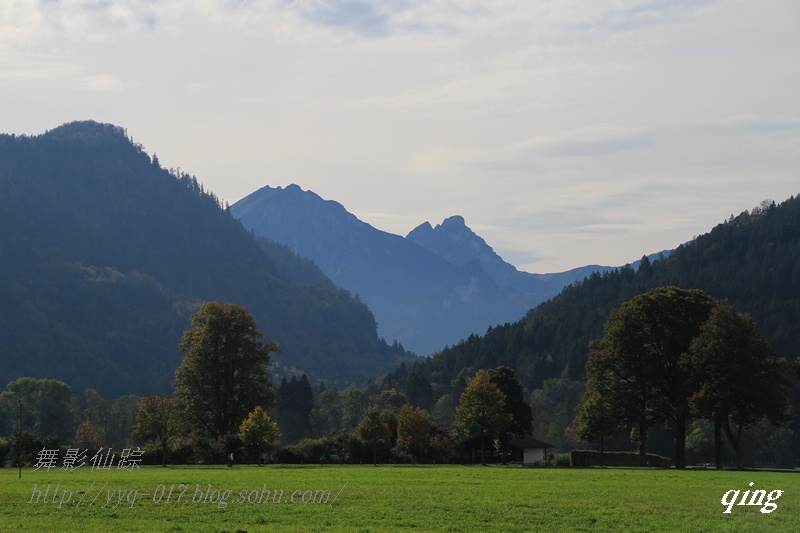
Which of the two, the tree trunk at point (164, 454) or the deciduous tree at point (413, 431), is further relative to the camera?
the deciduous tree at point (413, 431)

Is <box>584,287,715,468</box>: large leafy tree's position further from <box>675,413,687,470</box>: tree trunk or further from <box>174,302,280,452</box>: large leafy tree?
<box>174,302,280,452</box>: large leafy tree

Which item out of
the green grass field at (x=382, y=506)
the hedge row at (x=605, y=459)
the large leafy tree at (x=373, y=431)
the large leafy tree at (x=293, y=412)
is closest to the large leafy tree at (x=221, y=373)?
the large leafy tree at (x=373, y=431)

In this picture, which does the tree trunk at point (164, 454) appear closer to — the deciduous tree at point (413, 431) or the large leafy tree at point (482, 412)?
the deciduous tree at point (413, 431)

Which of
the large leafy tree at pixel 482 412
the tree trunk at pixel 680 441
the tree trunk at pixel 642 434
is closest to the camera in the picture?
the tree trunk at pixel 680 441

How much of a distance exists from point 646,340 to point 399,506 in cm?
4775

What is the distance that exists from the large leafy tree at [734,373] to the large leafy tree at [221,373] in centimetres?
4063

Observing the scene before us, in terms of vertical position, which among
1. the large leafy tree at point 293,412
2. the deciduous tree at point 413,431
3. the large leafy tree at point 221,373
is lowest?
the large leafy tree at point 293,412

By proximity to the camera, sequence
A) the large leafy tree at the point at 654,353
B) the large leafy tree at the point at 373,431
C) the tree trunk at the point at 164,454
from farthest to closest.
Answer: the large leafy tree at the point at 373,431
the tree trunk at the point at 164,454
the large leafy tree at the point at 654,353

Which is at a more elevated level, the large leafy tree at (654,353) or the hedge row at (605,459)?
the large leafy tree at (654,353)

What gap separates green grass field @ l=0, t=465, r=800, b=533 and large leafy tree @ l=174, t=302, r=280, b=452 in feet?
129

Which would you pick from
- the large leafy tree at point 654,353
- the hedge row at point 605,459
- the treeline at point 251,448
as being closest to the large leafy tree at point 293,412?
the treeline at point 251,448

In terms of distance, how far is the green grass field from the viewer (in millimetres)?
32031

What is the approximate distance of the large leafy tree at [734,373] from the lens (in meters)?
72.4

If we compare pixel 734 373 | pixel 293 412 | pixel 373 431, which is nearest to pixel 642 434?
pixel 734 373
